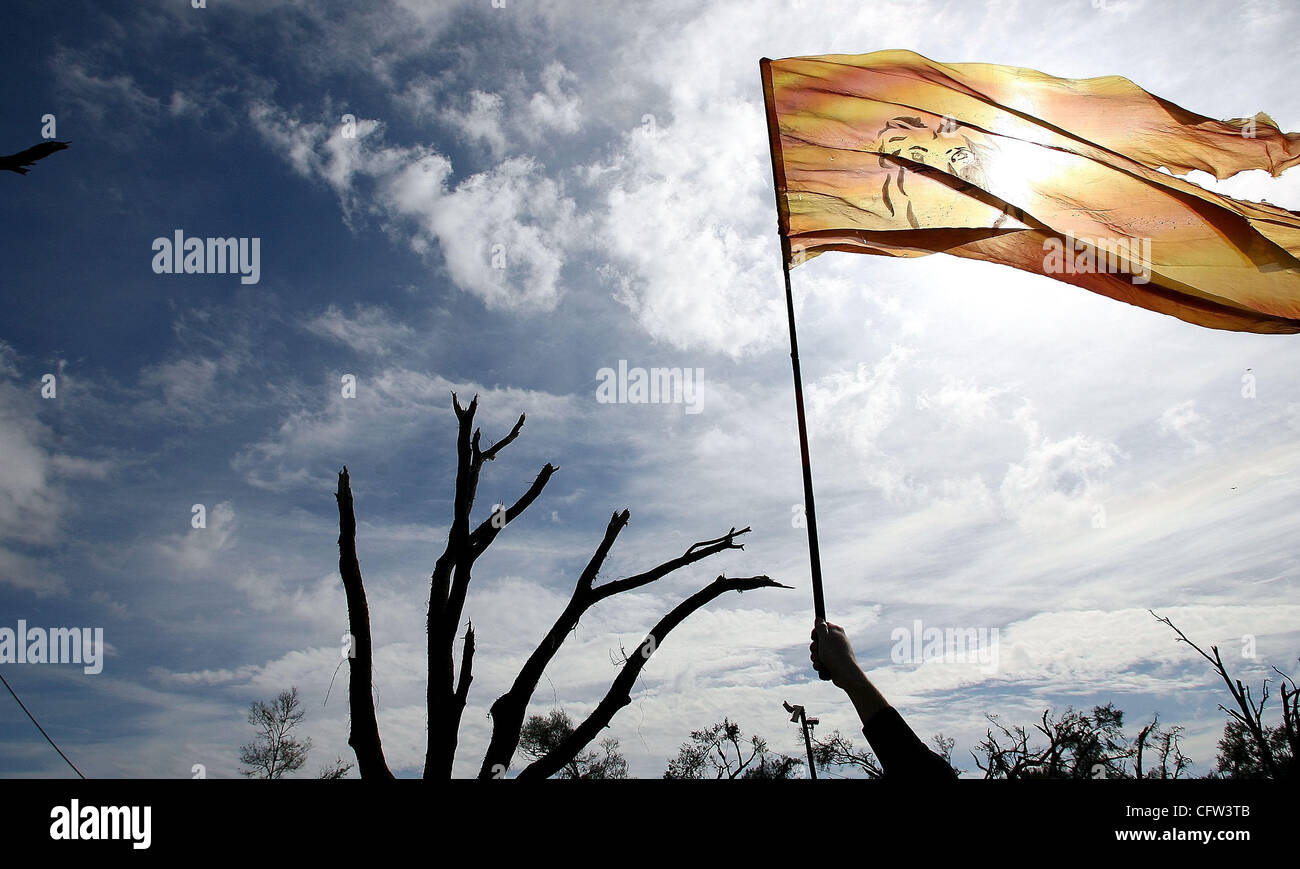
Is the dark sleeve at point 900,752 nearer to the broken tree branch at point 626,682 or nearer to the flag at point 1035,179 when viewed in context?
the flag at point 1035,179

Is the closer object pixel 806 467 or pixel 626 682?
pixel 806 467

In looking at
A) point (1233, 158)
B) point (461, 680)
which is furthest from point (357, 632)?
point (1233, 158)

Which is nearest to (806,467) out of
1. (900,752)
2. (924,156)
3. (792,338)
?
(792,338)

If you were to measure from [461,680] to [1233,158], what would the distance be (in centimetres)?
1012

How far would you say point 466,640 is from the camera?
9.23 meters

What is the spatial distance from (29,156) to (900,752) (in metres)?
5.40

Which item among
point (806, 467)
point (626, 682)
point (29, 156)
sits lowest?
point (626, 682)

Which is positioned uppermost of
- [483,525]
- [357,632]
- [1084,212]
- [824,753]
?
[1084,212]

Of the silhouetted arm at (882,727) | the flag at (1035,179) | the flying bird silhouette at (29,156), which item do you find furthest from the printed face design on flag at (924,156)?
the flying bird silhouette at (29,156)

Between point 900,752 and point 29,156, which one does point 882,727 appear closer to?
point 900,752
